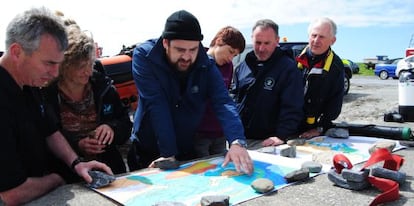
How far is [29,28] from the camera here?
6.11ft

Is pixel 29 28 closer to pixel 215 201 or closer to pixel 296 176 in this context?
pixel 215 201

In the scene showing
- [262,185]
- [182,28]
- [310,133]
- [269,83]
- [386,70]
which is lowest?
[386,70]

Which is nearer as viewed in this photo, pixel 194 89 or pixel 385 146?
pixel 194 89

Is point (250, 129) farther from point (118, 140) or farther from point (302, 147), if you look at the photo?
point (118, 140)

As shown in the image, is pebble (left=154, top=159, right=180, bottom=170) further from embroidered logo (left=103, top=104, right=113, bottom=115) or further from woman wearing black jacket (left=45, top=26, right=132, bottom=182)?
embroidered logo (left=103, top=104, right=113, bottom=115)

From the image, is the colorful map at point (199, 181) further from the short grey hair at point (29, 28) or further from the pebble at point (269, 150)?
the short grey hair at point (29, 28)

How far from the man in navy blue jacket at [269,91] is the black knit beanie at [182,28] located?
110 cm

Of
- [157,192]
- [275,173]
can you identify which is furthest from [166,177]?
[275,173]

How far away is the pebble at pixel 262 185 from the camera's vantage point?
2152 millimetres

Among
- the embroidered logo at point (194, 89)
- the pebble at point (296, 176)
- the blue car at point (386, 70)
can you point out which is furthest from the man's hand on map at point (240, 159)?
the blue car at point (386, 70)

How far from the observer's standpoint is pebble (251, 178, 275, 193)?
215cm

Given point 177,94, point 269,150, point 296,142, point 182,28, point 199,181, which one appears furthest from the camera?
point 296,142

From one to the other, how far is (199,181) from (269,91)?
1.37 meters

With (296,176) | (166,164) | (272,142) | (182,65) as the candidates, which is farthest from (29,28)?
(272,142)
